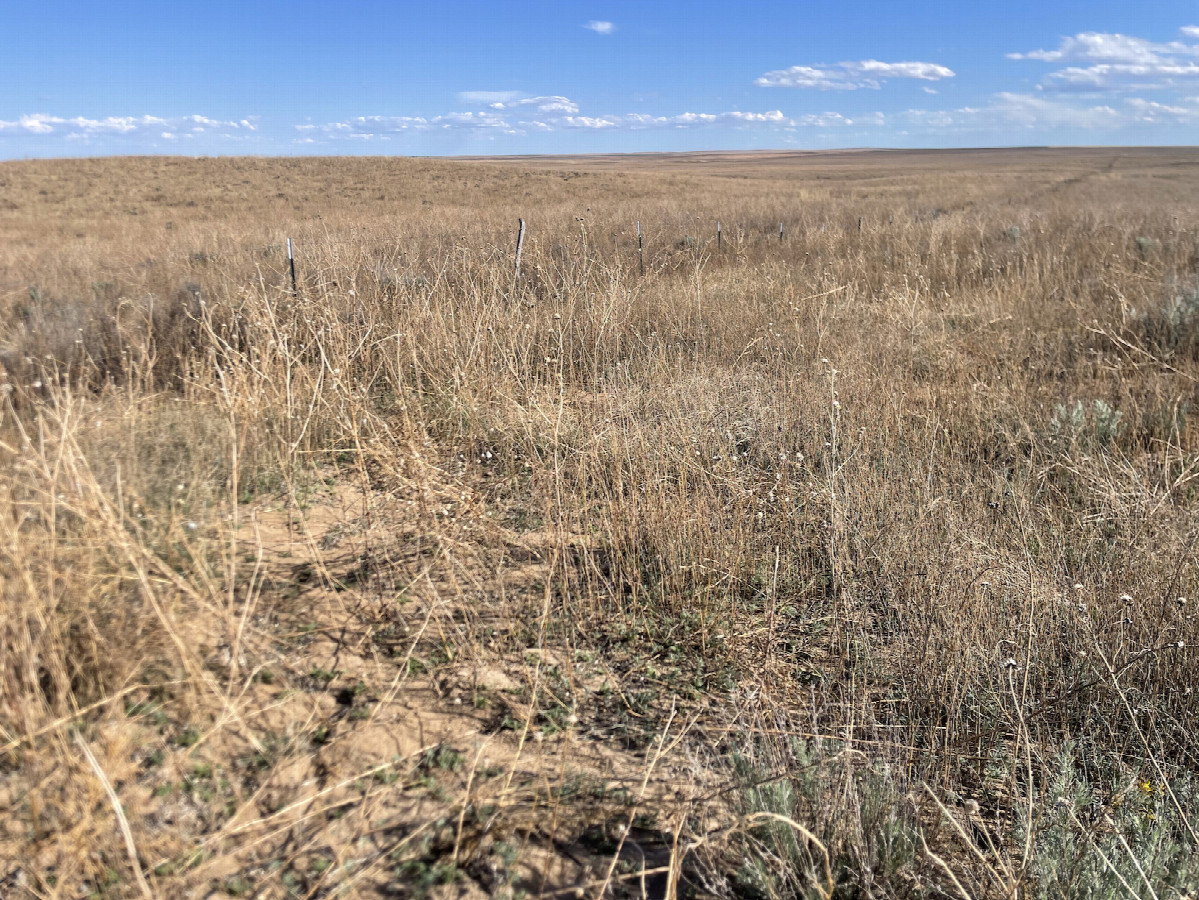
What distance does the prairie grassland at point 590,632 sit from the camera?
6.62 ft

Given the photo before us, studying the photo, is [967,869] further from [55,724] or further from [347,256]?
[347,256]

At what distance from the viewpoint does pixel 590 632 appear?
314cm

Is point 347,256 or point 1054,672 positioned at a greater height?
point 347,256

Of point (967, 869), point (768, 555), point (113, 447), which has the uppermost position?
point (113, 447)

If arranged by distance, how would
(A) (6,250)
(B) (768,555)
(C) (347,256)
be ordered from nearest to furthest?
(B) (768,555), (C) (347,256), (A) (6,250)

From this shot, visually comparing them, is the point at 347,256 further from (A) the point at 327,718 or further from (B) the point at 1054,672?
(B) the point at 1054,672

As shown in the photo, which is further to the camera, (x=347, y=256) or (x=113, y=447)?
(x=347, y=256)

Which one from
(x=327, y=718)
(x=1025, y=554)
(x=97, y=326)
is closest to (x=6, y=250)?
(x=97, y=326)

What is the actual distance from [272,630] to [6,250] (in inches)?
611

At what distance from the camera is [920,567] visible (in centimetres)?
333

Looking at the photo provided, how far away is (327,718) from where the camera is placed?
2449mm

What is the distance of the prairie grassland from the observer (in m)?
2.02

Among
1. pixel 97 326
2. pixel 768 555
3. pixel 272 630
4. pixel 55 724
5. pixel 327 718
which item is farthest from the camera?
pixel 97 326

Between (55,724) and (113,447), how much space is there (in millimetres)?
1475
